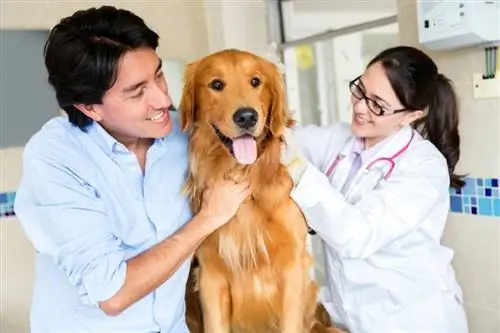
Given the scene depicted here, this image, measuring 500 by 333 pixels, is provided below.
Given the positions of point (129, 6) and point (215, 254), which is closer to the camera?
point (215, 254)

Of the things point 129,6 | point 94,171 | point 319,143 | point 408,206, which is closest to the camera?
point 94,171

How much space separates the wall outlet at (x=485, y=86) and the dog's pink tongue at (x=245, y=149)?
75 cm

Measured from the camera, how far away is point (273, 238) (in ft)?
4.70

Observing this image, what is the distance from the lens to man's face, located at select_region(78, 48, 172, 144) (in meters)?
1.21

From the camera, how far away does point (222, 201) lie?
133cm

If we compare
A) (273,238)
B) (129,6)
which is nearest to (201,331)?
(273,238)

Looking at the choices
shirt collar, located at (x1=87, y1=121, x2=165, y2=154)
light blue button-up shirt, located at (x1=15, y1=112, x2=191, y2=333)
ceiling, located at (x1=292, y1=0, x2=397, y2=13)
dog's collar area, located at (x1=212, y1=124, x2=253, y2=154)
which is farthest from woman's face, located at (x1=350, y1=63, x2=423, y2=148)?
ceiling, located at (x1=292, y1=0, x2=397, y2=13)

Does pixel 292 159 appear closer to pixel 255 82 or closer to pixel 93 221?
pixel 255 82

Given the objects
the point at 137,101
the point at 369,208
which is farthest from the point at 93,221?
the point at 369,208

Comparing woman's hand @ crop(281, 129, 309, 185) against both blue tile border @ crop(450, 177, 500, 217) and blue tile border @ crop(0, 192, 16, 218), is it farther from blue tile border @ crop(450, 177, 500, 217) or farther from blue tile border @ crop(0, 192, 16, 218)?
blue tile border @ crop(0, 192, 16, 218)

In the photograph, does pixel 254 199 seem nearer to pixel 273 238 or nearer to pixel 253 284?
pixel 273 238

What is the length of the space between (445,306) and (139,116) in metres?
0.93

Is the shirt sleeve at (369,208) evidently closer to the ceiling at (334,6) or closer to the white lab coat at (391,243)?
the white lab coat at (391,243)

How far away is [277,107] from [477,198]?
718mm
